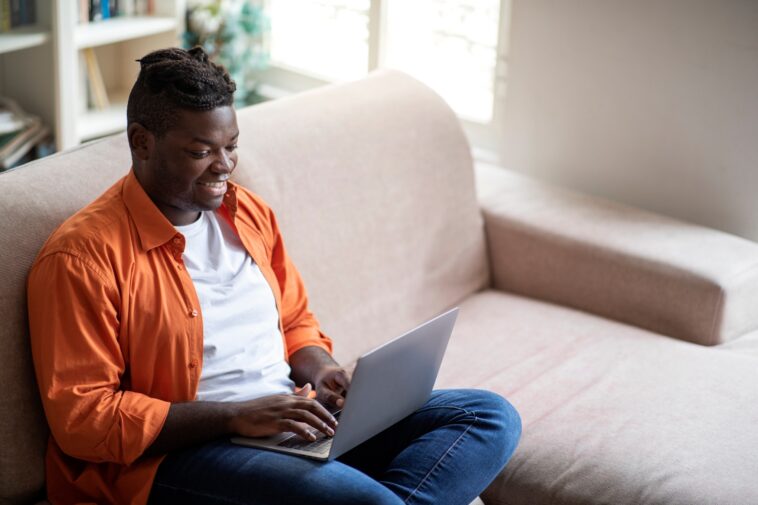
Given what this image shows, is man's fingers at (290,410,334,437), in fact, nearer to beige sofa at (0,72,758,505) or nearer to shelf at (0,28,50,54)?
beige sofa at (0,72,758,505)

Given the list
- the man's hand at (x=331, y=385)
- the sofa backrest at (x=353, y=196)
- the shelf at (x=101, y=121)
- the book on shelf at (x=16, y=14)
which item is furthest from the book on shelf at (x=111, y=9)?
the man's hand at (x=331, y=385)

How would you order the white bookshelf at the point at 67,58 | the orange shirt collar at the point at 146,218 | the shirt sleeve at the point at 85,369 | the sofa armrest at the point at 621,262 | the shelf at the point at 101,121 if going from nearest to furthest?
the shirt sleeve at the point at 85,369 → the orange shirt collar at the point at 146,218 → the sofa armrest at the point at 621,262 → the white bookshelf at the point at 67,58 → the shelf at the point at 101,121

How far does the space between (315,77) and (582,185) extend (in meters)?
1.10

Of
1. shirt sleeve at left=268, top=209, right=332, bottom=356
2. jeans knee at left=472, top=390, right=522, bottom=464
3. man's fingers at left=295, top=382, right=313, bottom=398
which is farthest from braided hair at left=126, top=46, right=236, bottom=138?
jeans knee at left=472, top=390, right=522, bottom=464

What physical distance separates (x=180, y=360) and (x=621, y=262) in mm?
1231

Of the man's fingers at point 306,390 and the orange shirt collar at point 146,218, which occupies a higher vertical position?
the orange shirt collar at point 146,218

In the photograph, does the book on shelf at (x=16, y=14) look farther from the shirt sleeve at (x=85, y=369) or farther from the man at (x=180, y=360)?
the shirt sleeve at (x=85, y=369)

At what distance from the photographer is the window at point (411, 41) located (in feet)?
10.4

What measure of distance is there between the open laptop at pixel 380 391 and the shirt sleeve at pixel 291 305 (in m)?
0.26

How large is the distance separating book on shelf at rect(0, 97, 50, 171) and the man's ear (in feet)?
5.43

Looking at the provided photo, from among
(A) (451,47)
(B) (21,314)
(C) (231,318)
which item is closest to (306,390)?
(C) (231,318)

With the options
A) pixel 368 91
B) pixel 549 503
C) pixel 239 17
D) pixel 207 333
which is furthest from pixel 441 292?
pixel 239 17

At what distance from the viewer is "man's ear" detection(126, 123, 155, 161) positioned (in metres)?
1.63

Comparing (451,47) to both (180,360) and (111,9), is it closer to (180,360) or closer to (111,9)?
(111,9)
